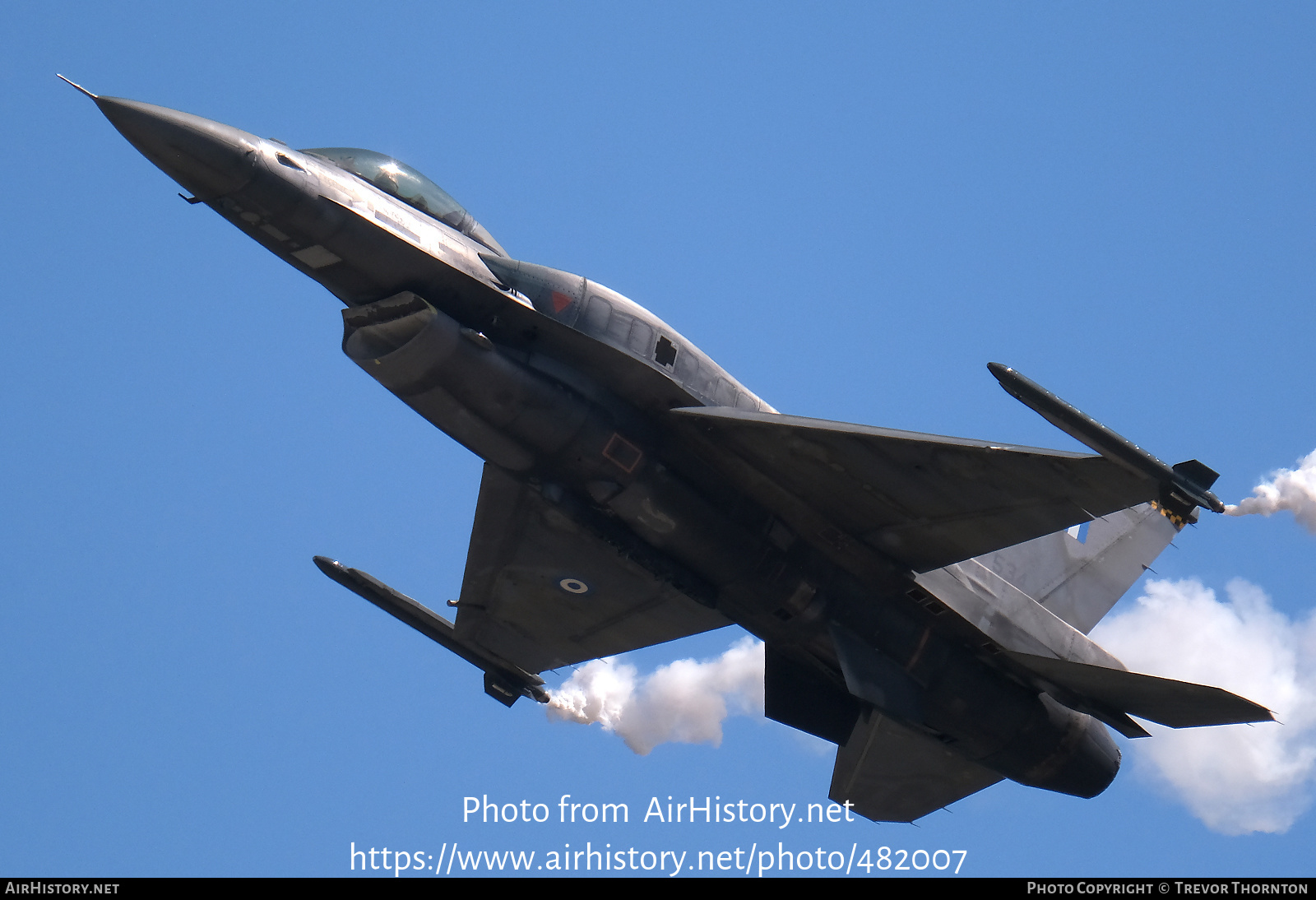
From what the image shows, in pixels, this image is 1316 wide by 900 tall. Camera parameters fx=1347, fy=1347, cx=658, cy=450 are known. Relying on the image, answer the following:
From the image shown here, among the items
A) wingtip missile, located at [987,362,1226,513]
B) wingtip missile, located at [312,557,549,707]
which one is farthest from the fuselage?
wingtip missile, located at [312,557,549,707]

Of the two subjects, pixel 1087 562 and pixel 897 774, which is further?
pixel 1087 562

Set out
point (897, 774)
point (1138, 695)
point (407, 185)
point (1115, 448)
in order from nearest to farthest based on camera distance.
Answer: point (1115, 448)
point (407, 185)
point (1138, 695)
point (897, 774)

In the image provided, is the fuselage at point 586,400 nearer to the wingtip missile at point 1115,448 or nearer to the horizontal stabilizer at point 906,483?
the horizontal stabilizer at point 906,483

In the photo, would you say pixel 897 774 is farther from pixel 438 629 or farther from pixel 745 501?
pixel 438 629

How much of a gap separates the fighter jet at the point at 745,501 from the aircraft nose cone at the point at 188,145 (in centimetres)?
3

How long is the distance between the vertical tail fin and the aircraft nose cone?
37.1ft

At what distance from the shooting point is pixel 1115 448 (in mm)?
14172

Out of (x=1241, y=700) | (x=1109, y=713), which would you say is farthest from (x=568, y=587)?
(x=1241, y=700)

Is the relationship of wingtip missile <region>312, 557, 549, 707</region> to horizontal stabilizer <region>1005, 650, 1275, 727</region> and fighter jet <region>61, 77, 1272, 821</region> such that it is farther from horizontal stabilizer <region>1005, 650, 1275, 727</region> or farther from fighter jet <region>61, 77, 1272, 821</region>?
horizontal stabilizer <region>1005, 650, 1275, 727</region>

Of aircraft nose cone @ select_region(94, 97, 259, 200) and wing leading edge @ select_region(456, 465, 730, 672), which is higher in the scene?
aircraft nose cone @ select_region(94, 97, 259, 200)

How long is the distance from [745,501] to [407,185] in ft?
18.9

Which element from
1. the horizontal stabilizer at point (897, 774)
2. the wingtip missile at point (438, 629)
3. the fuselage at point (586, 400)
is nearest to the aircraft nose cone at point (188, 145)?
the fuselage at point (586, 400)

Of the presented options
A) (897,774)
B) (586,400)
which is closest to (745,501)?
(586,400)

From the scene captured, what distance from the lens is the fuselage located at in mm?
15133
